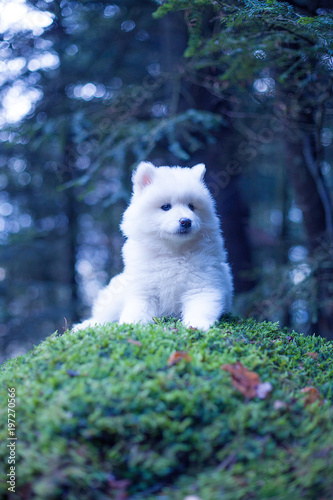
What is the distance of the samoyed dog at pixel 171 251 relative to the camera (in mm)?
3486

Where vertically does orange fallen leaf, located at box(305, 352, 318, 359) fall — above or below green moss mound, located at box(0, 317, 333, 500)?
above

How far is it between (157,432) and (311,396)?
3.61ft

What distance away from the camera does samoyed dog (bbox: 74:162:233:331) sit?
3486 millimetres

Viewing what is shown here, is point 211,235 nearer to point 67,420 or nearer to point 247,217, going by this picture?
point 67,420

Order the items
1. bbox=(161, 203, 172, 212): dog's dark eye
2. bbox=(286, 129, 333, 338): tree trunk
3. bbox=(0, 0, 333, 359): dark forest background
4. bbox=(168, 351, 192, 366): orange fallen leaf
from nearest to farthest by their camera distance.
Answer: bbox=(168, 351, 192, 366): orange fallen leaf, bbox=(161, 203, 172, 212): dog's dark eye, bbox=(0, 0, 333, 359): dark forest background, bbox=(286, 129, 333, 338): tree trunk

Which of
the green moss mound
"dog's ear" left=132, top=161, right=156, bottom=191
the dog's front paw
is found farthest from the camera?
"dog's ear" left=132, top=161, right=156, bottom=191

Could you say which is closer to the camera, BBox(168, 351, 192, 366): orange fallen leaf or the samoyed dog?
BBox(168, 351, 192, 366): orange fallen leaf

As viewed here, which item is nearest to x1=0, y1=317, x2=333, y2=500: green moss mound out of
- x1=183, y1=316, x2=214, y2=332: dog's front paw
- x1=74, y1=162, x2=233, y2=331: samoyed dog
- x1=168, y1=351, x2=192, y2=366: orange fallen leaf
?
x1=168, y1=351, x2=192, y2=366: orange fallen leaf

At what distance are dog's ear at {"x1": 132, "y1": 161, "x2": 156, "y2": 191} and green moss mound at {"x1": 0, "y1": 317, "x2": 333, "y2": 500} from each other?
1.84 meters

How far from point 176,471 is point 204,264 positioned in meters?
1.99

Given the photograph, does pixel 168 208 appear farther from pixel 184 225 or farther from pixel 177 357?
pixel 177 357

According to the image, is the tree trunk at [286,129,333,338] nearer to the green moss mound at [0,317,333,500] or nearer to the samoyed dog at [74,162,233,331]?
the samoyed dog at [74,162,233,331]

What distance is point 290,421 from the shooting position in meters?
2.19

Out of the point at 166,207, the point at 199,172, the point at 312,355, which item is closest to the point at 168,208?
the point at 166,207
